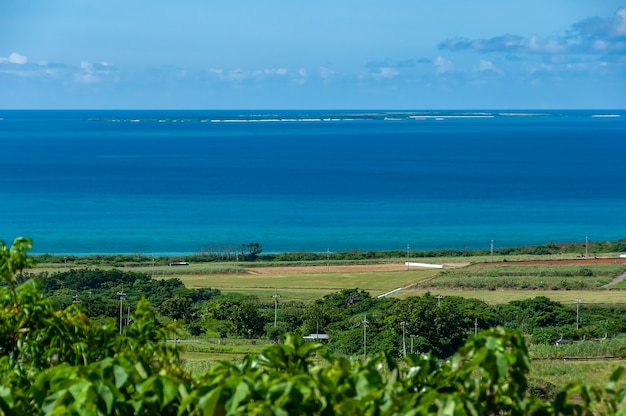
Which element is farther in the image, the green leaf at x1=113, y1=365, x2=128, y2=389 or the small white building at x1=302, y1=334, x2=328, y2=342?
the small white building at x1=302, y1=334, x2=328, y2=342

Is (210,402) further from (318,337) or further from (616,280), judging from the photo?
(616,280)

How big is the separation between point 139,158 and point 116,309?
305 ft

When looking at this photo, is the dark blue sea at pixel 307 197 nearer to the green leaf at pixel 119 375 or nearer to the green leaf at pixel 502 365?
the green leaf at pixel 119 375

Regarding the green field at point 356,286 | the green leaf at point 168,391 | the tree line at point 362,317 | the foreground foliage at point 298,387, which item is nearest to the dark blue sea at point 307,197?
the green field at point 356,286

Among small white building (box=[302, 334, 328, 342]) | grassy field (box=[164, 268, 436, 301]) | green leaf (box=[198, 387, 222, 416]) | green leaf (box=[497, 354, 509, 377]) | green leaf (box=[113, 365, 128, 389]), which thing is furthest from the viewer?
grassy field (box=[164, 268, 436, 301])

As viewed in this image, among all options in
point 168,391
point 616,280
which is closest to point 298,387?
point 168,391

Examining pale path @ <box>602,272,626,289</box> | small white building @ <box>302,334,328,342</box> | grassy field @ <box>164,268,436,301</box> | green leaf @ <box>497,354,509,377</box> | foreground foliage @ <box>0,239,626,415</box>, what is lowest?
grassy field @ <box>164,268,436,301</box>

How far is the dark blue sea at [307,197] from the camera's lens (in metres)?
56.2

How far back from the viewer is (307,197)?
76938 mm

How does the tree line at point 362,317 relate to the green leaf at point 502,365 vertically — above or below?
below

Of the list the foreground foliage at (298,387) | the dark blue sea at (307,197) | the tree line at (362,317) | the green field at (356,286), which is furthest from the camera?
the dark blue sea at (307,197)

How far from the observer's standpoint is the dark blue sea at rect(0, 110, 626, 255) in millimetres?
56188

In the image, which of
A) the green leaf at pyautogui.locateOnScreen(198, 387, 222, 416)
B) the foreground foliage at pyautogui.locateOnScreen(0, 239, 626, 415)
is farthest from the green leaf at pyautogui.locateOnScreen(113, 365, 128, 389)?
the green leaf at pyautogui.locateOnScreen(198, 387, 222, 416)

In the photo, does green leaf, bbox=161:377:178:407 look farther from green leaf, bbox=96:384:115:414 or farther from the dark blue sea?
the dark blue sea
